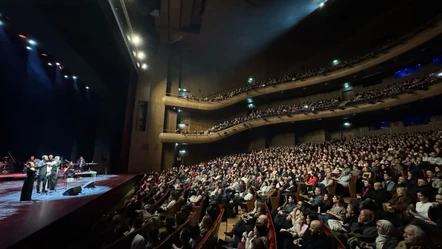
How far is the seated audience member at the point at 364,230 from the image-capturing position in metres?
2.73

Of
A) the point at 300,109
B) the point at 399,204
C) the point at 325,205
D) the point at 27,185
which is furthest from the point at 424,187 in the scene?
the point at 300,109

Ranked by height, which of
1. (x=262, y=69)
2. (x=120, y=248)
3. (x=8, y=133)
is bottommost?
(x=120, y=248)

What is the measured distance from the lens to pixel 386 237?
2.46 meters

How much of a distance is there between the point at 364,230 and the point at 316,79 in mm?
13252

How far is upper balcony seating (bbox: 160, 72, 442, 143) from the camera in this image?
33.3 feet

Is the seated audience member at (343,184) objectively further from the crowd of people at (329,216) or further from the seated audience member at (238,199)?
the seated audience member at (238,199)

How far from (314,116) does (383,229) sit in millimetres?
12342

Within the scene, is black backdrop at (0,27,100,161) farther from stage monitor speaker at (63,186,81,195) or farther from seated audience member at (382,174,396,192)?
seated audience member at (382,174,396,192)

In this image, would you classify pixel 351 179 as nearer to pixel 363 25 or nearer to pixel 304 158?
pixel 304 158

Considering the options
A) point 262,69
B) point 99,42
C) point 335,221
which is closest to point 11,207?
point 335,221

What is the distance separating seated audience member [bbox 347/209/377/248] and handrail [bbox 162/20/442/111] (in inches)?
436

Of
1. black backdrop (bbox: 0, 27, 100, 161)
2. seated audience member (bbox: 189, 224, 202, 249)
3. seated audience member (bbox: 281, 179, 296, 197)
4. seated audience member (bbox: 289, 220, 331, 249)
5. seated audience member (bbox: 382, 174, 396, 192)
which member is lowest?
seated audience member (bbox: 189, 224, 202, 249)

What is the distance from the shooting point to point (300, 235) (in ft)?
10.0

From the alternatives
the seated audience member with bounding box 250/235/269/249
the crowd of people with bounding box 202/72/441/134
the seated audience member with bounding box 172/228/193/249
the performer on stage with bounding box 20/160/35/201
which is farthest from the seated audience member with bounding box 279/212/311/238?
the crowd of people with bounding box 202/72/441/134
